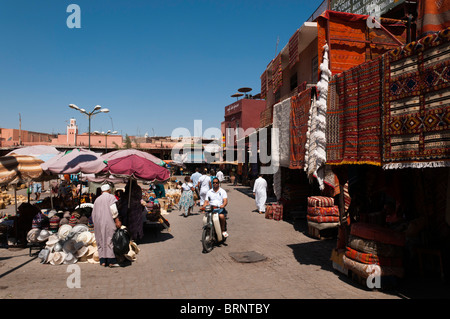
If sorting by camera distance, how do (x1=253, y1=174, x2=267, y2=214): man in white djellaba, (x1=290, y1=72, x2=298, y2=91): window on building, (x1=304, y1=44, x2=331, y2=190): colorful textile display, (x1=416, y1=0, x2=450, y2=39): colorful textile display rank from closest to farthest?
(x1=416, y1=0, x2=450, y2=39): colorful textile display
(x1=304, y1=44, x2=331, y2=190): colorful textile display
(x1=253, y1=174, x2=267, y2=214): man in white djellaba
(x1=290, y1=72, x2=298, y2=91): window on building

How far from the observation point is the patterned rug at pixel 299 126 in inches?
369

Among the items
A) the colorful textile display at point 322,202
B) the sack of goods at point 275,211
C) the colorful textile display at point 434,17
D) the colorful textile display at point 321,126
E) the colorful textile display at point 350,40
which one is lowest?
the sack of goods at point 275,211

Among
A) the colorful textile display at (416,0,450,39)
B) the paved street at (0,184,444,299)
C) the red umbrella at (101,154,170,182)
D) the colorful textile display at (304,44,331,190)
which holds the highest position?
the colorful textile display at (416,0,450,39)

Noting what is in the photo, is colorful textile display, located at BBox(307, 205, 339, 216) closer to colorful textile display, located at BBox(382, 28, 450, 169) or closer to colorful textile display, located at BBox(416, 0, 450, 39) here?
colorful textile display, located at BBox(382, 28, 450, 169)

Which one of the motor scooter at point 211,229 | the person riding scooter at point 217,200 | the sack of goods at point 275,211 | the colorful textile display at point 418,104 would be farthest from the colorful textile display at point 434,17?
the sack of goods at point 275,211

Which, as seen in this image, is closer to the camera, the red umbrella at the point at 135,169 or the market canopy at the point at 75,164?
the red umbrella at the point at 135,169

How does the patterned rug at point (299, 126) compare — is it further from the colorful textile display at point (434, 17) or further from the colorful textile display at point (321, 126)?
the colorful textile display at point (434, 17)

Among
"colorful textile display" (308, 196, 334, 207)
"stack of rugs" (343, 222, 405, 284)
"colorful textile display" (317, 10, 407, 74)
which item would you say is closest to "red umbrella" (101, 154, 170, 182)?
"colorful textile display" (308, 196, 334, 207)

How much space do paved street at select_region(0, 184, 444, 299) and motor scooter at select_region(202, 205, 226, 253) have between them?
0.73ft

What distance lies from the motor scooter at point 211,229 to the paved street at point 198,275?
222mm

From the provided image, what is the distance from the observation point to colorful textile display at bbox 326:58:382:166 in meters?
4.88

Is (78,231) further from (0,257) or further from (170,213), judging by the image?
(170,213)

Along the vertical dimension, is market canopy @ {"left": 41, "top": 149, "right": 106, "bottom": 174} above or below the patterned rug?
below
